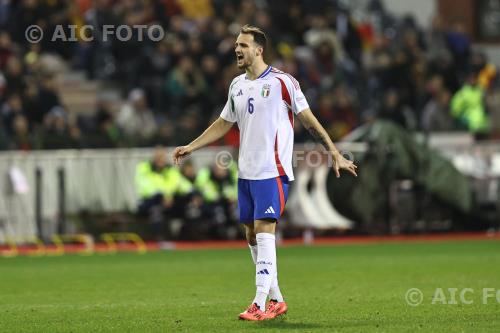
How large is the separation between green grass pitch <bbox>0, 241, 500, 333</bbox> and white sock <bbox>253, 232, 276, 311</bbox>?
27 centimetres

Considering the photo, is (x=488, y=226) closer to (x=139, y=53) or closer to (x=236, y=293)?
(x=139, y=53)

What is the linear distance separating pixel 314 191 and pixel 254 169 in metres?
13.4

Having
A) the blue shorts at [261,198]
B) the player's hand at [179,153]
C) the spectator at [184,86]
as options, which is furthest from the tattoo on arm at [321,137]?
the spectator at [184,86]

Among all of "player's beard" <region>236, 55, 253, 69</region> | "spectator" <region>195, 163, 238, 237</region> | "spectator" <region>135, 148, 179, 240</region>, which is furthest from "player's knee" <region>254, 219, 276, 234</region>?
"spectator" <region>195, 163, 238, 237</region>

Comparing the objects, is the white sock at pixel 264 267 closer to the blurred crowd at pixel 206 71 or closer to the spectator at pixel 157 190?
the spectator at pixel 157 190

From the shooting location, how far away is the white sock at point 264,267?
10.5m

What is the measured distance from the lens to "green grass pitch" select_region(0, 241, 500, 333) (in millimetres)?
10305

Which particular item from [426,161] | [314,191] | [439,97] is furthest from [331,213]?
[439,97]

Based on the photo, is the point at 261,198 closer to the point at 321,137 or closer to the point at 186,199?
the point at 321,137

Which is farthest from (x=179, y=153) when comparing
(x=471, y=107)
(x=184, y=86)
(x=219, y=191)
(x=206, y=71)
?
(x=471, y=107)

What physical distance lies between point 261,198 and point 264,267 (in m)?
0.57

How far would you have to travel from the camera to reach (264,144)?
10734 millimetres

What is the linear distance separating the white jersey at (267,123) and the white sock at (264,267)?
1.72ft

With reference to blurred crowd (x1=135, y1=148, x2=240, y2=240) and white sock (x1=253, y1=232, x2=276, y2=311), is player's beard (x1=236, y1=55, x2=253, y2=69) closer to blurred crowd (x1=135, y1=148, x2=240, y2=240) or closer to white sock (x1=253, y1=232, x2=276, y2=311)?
white sock (x1=253, y1=232, x2=276, y2=311)
